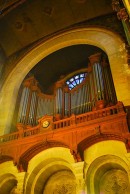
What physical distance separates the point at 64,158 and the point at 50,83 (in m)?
8.07

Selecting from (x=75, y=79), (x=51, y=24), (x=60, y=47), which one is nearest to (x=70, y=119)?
(x=75, y=79)

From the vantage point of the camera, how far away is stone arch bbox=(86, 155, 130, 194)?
28.3ft

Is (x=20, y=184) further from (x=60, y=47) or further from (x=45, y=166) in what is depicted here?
(x=60, y=47)

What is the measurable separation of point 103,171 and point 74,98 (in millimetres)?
3834

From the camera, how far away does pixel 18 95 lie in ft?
45.8

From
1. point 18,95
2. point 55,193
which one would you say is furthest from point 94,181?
point 18,95

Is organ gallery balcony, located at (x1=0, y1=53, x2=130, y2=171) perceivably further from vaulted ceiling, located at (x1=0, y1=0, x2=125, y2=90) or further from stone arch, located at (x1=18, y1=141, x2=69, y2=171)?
vaulted ceiling, located at (x1=0, y1=0, x2=125, y2=90)

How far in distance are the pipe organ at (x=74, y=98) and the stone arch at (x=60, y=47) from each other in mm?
623

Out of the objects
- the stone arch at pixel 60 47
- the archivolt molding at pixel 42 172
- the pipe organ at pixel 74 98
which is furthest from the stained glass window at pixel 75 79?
the archivolt molding at pixel 42 172

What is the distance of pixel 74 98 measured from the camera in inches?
463

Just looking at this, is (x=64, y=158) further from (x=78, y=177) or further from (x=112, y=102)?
(x=112, y=102)

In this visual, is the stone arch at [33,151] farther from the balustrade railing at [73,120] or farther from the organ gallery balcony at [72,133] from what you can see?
the balustrade railing at [73,120]

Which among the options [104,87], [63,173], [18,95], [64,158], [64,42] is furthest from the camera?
[64,42]

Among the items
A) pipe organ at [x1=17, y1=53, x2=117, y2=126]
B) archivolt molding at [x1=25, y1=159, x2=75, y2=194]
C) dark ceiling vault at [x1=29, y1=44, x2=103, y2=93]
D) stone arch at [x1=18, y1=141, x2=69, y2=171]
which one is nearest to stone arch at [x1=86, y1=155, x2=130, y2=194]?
archivolt molding at [x1=25, y1=159, x2=75, y2=194]
